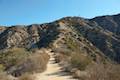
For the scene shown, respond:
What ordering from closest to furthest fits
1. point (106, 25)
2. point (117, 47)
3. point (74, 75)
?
point (74, 75) < point (117, 47) < point (106, 25)

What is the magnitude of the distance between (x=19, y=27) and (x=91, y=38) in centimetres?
3734

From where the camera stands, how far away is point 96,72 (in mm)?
13094

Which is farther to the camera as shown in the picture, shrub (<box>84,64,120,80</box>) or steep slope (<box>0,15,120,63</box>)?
steep slope (<box>0,15,120,63</box>)

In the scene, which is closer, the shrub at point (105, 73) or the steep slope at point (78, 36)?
the shrub at point (105, 73)

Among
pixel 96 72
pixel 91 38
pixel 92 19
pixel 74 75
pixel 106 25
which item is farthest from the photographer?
pixel 92 19

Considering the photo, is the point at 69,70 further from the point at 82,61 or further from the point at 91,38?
the point at 91,38

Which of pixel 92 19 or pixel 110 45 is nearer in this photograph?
pixel 110 45

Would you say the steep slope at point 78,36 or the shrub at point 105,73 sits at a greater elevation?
the steep slope at point 78,36

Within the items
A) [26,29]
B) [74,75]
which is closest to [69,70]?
[74,75]

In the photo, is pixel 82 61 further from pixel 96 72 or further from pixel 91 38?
pixel 91 38

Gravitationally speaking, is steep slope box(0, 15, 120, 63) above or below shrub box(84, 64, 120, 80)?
above

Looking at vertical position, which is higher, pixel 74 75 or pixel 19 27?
pixel 19 27

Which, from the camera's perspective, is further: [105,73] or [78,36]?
[78,36]

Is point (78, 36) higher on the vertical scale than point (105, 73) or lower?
higher
